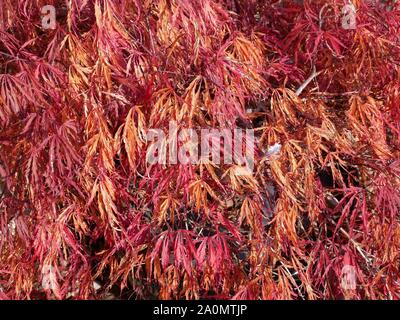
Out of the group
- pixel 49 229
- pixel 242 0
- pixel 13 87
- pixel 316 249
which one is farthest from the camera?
pixel 242 0

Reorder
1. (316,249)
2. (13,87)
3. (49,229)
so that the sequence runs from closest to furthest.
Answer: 1. (13,87)
2. (49,229)
3. (316,249)

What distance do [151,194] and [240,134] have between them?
294 millimetres

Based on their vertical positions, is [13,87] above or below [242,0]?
below

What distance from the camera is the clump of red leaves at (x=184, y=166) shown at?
4.24 feet

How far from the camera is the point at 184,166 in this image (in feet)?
4.24

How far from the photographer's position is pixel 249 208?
1385 mm

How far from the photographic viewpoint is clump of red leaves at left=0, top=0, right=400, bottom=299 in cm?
129

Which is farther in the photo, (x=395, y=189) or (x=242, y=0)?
(x=242, y=0)

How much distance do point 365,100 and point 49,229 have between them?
0.99m

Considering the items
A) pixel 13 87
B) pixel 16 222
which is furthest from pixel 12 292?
pixel 13 87

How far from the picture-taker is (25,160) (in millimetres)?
1290
